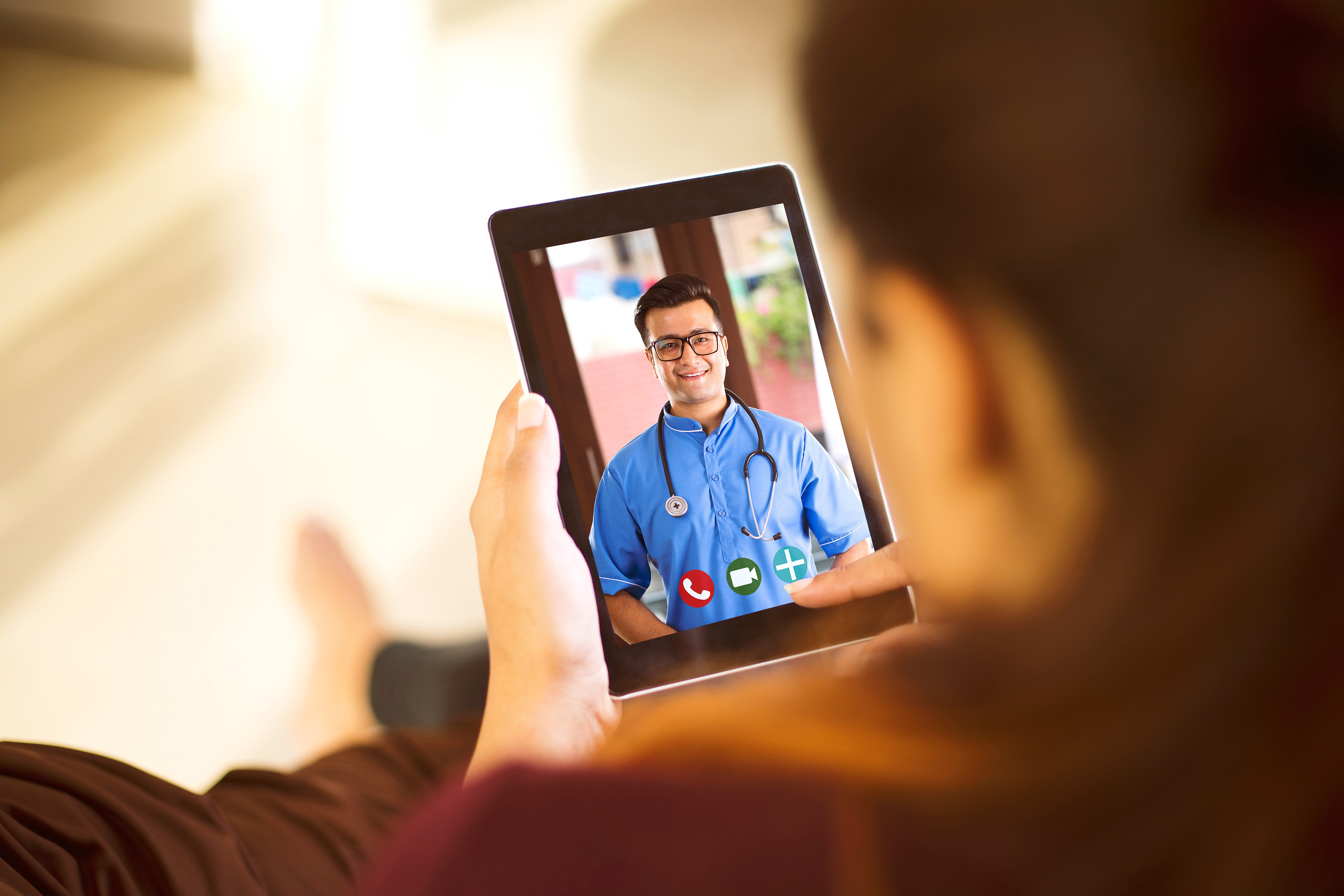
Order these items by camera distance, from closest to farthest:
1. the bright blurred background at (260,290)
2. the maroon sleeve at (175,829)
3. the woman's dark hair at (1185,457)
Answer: the woman's dark hair at (1185,457)
the maroon sleeve at (175,829)
the bright blurred background at (260,290)

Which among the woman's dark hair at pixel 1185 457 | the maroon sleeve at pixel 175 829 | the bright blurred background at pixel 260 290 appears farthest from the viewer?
the bright blurred background at pixel 260 290

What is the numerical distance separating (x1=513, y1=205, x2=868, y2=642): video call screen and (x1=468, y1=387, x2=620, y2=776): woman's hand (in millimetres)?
26

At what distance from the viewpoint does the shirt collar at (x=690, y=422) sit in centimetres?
62

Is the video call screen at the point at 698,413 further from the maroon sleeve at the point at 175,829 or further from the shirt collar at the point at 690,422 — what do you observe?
the maroon sleeve at the point at 175,829

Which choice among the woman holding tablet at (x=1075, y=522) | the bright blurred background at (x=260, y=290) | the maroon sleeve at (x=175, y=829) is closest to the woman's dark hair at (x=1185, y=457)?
the woman holding tablet at (x=1075, y=522)

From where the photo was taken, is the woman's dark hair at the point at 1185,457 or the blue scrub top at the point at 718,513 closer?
the woman's dark hair at the point at 1185,457

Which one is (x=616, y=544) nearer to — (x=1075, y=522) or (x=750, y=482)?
(x=750, y=482)

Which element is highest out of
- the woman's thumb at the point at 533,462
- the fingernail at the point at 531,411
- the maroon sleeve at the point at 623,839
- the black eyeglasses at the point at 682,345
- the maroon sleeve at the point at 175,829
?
the black eyeglasses at the point at 682,345

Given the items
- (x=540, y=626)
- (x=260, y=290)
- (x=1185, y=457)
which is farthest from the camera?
(x=260, y=290)

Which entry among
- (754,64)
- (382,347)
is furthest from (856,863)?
(754,64)

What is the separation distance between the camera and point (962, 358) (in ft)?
0.94

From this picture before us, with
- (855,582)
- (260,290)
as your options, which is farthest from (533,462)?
(260,290)

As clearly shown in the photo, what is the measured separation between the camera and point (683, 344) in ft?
2.13

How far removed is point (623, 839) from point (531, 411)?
391 mm
